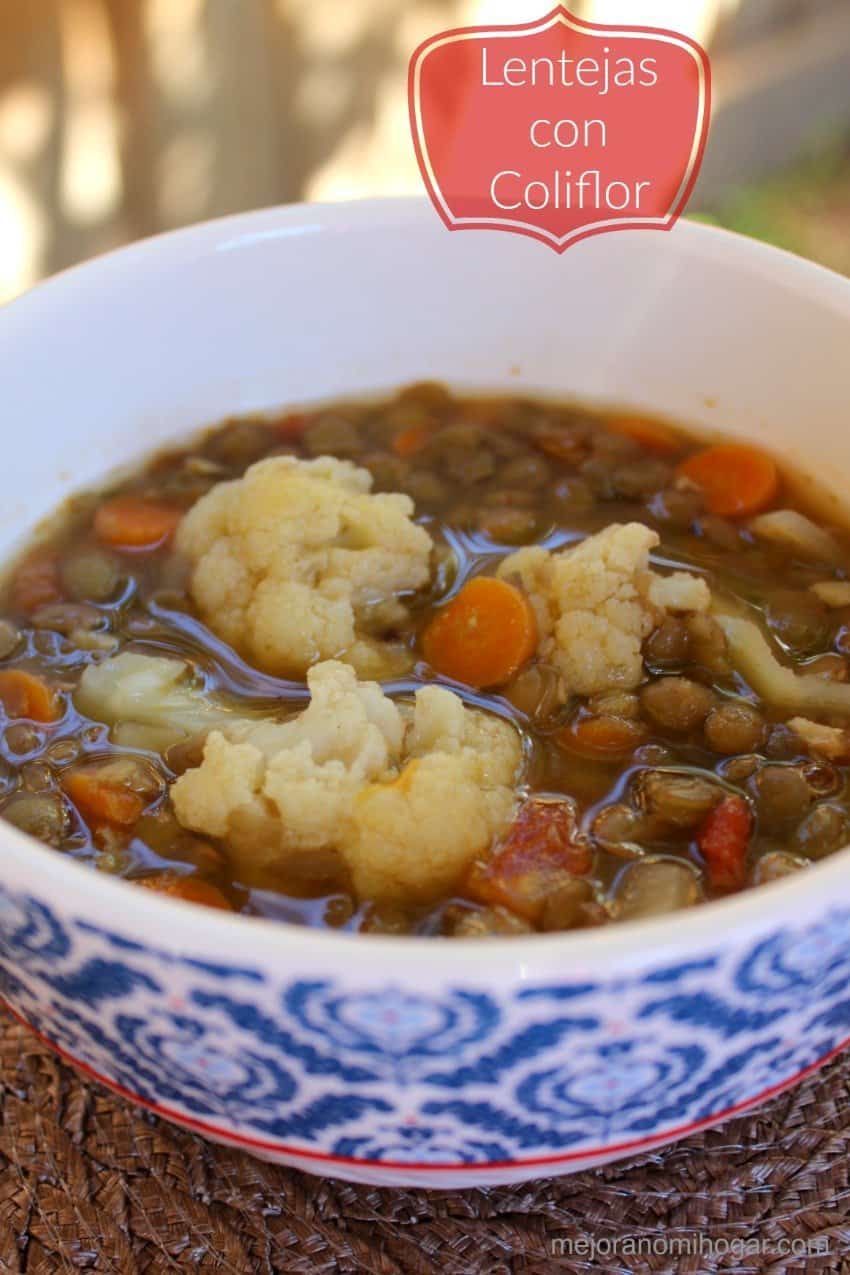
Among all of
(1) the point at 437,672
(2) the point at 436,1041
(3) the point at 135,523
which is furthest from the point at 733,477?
(2) the point at 436,1041

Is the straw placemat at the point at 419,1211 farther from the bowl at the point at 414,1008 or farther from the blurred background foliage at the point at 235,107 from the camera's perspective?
the blurred background foliage at the point at 235,107

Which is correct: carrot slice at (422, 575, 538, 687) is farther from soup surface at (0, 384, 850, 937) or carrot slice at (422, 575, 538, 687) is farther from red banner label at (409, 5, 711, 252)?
red banner label at (409, 5, 711, 252)

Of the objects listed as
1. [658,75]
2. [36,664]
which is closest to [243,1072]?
[36,664]

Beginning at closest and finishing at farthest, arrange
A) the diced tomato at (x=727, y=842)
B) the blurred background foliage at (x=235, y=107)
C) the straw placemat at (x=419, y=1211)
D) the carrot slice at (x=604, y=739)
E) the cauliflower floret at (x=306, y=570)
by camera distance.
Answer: the straw placemat at (x=419, y=1211) < the diced tomato at (x=727, y=842) < the carrot slice at (x=604, y=739) < the cauliflower floret at (x=306, y=570) < the blurred background foliage at (x=235, y=107)

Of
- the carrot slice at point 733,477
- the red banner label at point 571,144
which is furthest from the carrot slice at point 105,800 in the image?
the red banner label at point 571,144

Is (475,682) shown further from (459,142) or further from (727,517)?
(459,142)

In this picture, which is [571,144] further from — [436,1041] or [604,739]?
[436,1041]
